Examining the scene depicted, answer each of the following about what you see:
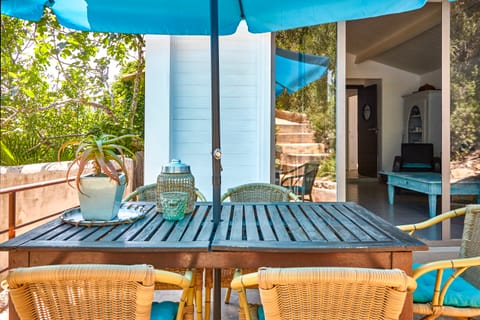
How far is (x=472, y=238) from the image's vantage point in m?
1.81

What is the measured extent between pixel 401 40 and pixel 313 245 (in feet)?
22.3

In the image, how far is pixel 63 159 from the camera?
17.6 feet

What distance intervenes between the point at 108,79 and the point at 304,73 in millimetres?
4695

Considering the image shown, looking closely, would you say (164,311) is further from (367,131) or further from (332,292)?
(367,131)

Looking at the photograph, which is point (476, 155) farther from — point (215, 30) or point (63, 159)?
point (63, 159)

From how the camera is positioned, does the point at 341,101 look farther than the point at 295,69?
No

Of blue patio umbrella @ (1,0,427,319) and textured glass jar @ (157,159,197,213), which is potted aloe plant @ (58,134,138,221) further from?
blue patio umbrella @ (1,0,427,319)

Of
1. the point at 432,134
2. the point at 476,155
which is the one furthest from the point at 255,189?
the point at 432,134

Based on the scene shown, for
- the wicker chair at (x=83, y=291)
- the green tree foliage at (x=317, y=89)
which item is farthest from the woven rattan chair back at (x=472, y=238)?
the green tree foliage at (x=317, y=89)

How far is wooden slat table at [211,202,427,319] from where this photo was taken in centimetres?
129

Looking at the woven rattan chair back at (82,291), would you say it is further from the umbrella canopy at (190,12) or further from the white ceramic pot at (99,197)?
the umbrella canopy at (190,12)

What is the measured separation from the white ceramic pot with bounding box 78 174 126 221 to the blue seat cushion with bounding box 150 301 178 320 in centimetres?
44

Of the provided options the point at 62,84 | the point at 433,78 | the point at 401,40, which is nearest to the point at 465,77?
the point at 401,40

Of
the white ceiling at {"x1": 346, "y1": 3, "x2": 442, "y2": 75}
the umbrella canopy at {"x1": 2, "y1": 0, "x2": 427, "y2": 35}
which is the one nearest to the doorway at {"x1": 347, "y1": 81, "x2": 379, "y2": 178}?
the white ceiling at {"x1": 346, "y1": 3, "x2": 442, "y2": 75}
